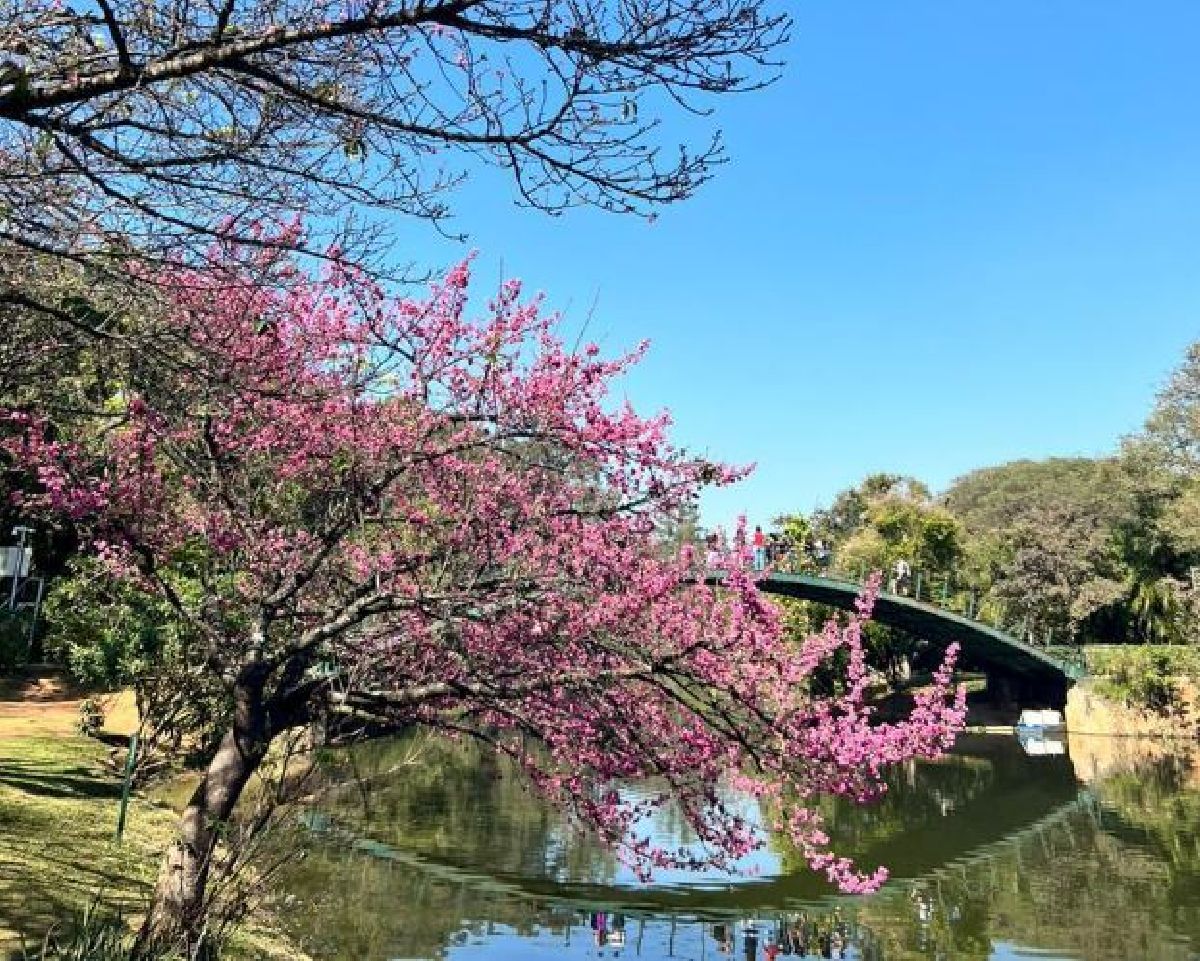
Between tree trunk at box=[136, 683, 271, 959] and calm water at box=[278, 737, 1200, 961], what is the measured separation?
2.71ft

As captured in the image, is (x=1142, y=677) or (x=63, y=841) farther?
(x=1142, y=677)

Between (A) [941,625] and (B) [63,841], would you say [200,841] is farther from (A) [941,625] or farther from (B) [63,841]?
(A) [941,625]

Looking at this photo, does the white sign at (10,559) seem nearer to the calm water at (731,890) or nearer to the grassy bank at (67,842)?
the grassy bank at (67,842)

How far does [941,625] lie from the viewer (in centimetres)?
3384

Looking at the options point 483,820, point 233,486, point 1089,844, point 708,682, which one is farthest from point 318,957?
point 1089,844

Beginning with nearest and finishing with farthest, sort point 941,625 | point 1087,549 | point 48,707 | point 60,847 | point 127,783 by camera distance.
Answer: point 60,847
point 127,783
point 48,707
point 941,625
point 1087,549

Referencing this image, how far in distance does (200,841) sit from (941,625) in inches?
1250

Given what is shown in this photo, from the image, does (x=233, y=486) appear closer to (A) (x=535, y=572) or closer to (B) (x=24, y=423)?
(B) (x=24, y=423)

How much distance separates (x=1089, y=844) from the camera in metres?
14.9

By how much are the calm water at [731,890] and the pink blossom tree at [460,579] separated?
33.2 inches

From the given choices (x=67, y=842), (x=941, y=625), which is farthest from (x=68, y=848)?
(x=941, y=625)

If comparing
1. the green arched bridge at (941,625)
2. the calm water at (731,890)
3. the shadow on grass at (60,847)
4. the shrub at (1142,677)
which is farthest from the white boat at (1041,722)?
the shadow on grass at (60,847)

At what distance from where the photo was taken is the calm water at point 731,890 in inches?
349

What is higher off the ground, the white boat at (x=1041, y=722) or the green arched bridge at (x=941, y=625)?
the green arched bridge at (x=941, y=625)
